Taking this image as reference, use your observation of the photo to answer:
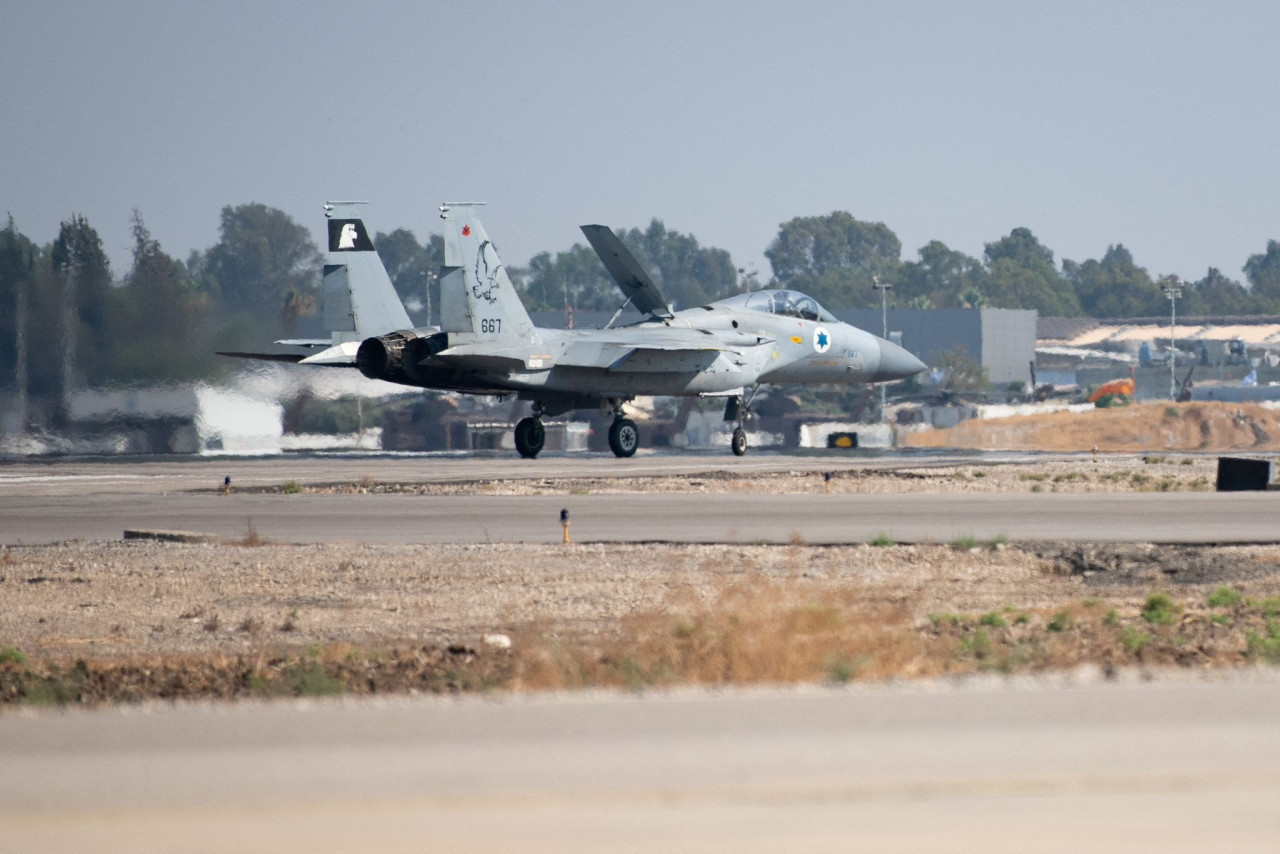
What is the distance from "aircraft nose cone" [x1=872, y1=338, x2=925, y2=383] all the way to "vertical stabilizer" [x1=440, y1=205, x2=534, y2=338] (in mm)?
12986

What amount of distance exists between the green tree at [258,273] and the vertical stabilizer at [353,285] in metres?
4.80

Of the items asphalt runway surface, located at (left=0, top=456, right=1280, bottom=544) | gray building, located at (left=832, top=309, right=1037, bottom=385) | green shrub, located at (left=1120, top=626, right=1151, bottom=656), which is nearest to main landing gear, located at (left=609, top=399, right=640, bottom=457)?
asphalt runway surface, located at (left=0, top=456, right=1280, bottom=544)

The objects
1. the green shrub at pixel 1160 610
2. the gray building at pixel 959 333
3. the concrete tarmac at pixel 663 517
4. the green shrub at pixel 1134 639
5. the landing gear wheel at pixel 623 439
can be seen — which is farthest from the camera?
the gray building at pixel 959 333

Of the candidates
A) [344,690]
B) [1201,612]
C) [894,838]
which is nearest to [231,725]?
[344,690]

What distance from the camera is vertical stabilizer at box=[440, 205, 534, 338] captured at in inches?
1325

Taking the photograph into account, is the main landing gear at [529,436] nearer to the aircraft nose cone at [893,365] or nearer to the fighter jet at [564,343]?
the fighter jet at [564,343]

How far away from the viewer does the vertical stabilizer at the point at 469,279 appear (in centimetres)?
3366

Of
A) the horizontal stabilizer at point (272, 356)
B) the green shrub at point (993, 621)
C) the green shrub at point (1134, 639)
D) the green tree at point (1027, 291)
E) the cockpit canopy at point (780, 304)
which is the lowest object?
the green shrub at point (993, 621)

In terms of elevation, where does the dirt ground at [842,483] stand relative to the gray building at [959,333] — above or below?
below

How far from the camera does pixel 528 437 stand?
37.9m

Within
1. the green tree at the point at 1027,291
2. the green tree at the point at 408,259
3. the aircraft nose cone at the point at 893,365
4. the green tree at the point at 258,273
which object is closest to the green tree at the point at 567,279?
the green tree at the point at 408,259

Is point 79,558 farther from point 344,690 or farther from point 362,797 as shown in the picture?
point 362,797

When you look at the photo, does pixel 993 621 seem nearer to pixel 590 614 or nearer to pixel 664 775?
pixel 590 614

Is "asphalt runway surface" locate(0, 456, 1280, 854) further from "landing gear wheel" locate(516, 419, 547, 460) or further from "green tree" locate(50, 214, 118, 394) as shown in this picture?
"green tree" locate(50, 214, 118, 394)
